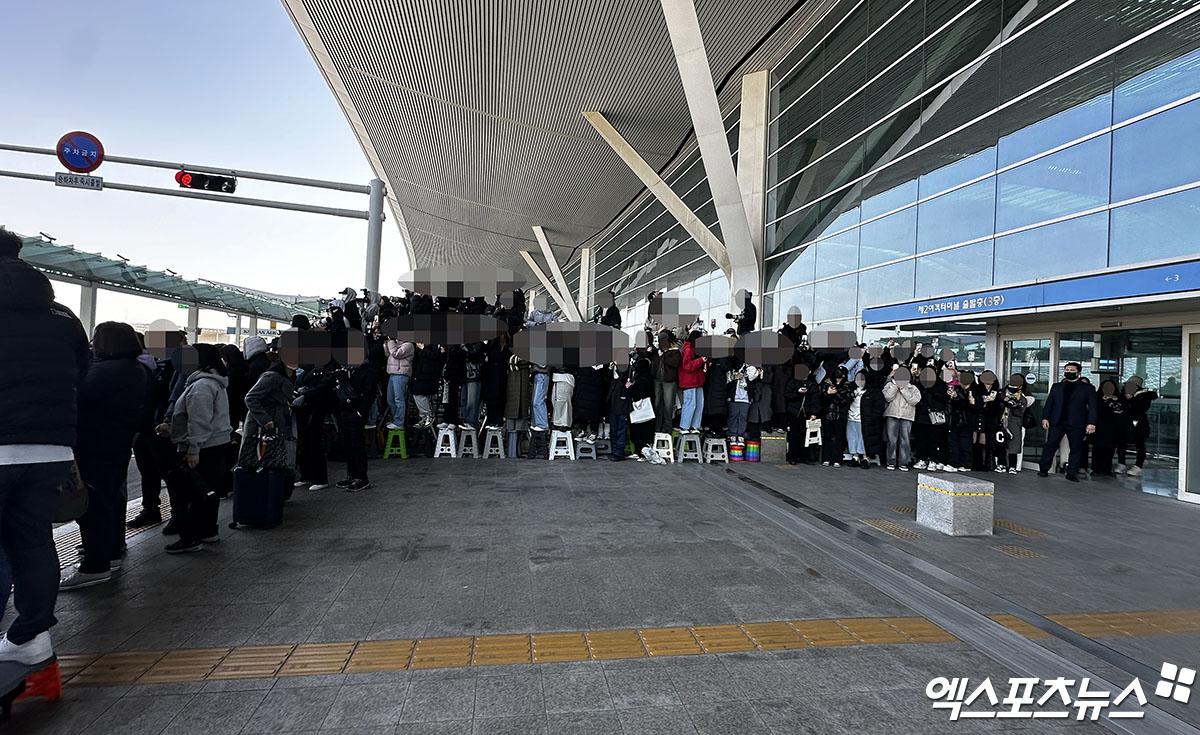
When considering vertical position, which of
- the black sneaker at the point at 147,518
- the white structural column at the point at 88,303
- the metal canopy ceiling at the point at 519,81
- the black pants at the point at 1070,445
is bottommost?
the black sneaker at the point at 147,518

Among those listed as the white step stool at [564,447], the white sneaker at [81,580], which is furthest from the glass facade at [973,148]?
the white sneaker at [81,580]

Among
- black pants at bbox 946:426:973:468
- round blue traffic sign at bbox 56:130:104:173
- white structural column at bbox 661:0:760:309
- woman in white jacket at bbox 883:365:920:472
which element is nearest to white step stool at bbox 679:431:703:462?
woman in white jacket at bbox 883:365:920:472

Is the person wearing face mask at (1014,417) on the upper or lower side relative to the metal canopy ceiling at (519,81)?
lower

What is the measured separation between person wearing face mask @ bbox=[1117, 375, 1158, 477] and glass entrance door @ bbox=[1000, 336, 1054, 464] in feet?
4.20

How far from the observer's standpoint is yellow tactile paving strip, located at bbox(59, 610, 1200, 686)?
309cm

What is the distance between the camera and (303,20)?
1656 cm

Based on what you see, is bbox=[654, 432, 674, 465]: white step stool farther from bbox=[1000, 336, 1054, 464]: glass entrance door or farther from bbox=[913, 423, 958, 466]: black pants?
bbox=[1000, 336, 1054, 464]: glass entrance door

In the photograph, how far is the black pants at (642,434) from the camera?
10.7 meters

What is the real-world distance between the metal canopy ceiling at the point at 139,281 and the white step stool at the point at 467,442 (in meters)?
6.87

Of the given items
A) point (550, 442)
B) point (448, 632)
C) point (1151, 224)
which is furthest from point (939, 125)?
point (448, 632)

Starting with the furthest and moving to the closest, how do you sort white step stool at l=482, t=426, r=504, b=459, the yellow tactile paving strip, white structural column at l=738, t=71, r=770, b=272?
white structural column at l=738, t=71, r=770, b=272
white step stool at l=482, t=426, r=504, b=459
the yellow tactile paving strip

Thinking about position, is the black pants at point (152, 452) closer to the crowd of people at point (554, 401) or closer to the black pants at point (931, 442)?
the crowd of people at point (554, 401)

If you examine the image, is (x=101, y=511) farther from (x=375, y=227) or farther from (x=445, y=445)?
(x=375, y=227)

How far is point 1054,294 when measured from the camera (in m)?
Answer: 9.30
